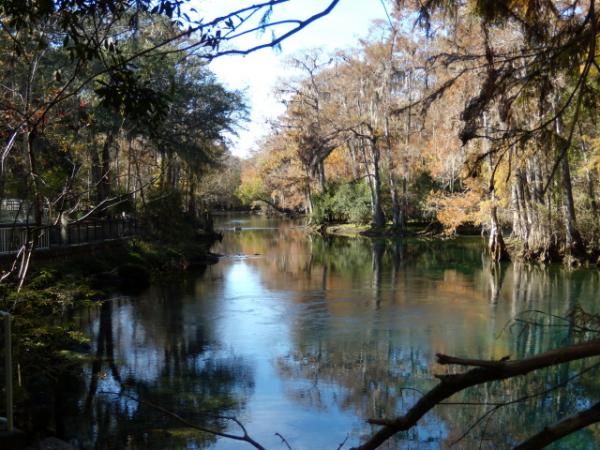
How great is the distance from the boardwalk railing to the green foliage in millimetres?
18976

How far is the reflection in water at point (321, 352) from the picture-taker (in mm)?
7375

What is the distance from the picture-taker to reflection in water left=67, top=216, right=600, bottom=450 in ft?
24.2

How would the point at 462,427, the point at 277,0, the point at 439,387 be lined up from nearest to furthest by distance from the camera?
1. the point at 439,387
2. the point at 277,0
3. the point at 462,427

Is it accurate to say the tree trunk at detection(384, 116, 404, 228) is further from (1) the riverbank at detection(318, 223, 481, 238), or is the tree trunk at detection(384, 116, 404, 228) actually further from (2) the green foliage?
(2) the green foliage

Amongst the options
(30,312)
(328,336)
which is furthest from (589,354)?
(328,336)

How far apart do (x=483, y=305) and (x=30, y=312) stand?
1017cm

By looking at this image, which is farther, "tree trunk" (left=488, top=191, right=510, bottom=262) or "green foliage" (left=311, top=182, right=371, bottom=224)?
"green foliage" (left=311, top=182, right=371, bottom=224)

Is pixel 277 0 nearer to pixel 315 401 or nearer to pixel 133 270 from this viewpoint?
pixel 315 401

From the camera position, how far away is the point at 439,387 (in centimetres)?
216

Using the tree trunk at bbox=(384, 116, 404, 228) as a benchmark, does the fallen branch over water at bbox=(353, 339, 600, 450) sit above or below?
below

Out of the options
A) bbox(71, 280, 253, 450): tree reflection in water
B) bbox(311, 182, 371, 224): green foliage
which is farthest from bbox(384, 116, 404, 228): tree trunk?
bbox(71, 280, 253, 450): tree reflection in water

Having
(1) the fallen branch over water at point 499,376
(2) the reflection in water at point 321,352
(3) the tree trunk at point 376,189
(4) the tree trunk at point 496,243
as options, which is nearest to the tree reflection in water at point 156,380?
(2) the reflection in water at point 321,352

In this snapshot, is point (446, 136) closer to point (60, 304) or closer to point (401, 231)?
point (401, 231)

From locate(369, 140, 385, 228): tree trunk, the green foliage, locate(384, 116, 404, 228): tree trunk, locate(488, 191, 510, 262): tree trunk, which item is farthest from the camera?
the green foliage
